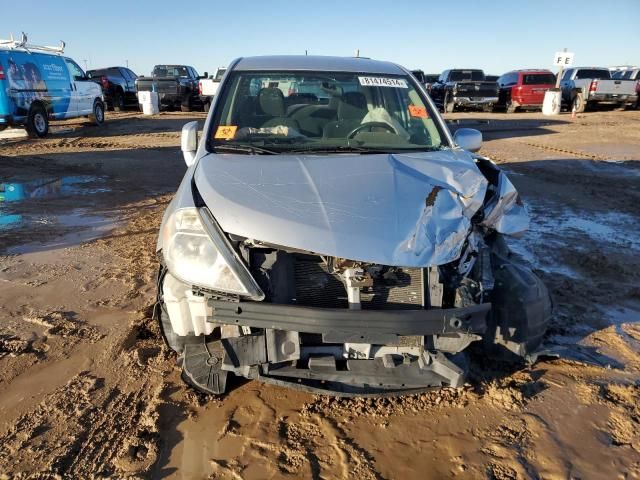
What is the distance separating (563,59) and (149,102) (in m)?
17.0

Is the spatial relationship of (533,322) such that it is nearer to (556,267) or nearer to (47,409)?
(556,267)

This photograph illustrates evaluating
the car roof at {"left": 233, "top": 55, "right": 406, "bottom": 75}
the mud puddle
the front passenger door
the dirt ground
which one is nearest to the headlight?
the dirt ground

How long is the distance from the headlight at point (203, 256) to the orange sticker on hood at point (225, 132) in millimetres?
1052

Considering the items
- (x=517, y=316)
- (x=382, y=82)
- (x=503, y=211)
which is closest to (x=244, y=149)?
(x=382, y=82)

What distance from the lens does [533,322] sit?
3.06 metres

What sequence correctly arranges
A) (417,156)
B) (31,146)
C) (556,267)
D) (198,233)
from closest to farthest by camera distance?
(198,233)
(417,156)
(556,267)
(31,146)

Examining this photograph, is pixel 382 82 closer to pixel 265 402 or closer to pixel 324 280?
pixel 324 280

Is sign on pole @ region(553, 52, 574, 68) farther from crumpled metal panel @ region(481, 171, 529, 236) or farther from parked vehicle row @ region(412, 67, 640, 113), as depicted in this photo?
crumpled metal panel @ region(481, 171, 529, 236)

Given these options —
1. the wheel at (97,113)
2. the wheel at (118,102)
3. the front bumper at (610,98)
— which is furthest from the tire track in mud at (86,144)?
the front bumper at (610,98)

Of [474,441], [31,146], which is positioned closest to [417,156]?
[474,441]

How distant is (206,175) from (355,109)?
1561mm

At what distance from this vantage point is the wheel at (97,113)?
1631 cm

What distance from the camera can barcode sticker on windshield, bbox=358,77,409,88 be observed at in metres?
4.01

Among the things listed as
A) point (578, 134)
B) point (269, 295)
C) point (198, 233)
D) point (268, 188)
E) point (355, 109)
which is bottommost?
point (578, 134)
